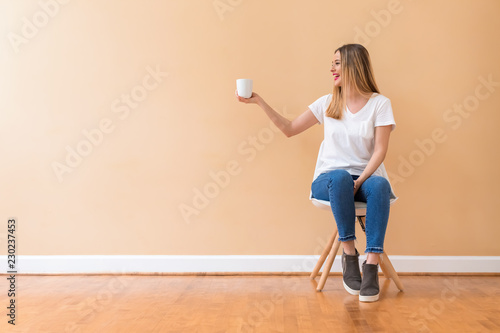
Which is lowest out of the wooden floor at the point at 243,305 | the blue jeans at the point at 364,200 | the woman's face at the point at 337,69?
the wooden floor at the point at 243,305

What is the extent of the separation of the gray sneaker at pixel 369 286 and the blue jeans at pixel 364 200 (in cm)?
8

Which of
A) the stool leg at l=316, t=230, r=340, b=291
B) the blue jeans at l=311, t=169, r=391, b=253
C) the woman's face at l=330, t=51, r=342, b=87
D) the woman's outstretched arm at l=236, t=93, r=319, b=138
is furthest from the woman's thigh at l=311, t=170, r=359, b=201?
the woman's face at l=330, t=51, r=342, b=87

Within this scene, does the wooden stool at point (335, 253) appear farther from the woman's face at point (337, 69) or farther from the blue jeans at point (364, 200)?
the woman's face at point (337, 69)

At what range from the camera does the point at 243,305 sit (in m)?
2.09

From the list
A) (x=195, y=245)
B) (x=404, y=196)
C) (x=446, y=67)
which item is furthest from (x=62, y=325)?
(x=446, y=67)

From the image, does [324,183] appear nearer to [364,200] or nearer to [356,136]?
[364,200]

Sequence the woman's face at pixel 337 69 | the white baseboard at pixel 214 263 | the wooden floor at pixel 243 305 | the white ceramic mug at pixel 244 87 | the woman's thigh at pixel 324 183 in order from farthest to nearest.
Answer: the white baseboard at pixel 214 263, the woman's face at pixel 337 69, the white ceramic mug at pixel 244 87, the woman's thigh at pixel 324 183, the wooden floor at pixel 243 305

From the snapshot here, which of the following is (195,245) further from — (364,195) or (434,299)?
(434,299)

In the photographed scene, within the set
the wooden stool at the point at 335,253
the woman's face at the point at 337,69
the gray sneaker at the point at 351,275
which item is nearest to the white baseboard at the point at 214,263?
the wooden stool at the point at 335,253

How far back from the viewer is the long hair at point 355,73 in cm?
250

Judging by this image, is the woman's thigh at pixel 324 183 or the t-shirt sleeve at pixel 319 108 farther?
the t-shirt sleeve at pixel 319 108

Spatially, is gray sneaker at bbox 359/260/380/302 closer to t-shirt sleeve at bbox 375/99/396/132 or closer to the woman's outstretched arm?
t-shirt sleeve at bbox 375/99/396/132

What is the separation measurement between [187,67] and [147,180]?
61 centimetres

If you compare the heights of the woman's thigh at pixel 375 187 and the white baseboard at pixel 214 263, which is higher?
the woman's thigh at pixel 375 187
